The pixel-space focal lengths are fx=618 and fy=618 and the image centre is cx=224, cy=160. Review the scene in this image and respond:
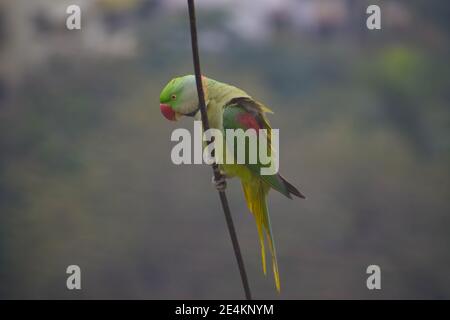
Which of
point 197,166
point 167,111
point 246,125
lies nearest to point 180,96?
point 167,111

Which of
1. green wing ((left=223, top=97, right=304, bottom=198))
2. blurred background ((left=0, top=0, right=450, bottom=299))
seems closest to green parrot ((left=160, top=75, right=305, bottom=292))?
green wing ((left=223, top=97, right=304, bottom=198))

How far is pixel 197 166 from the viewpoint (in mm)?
3367

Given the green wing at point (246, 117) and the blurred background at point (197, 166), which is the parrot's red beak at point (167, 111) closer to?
the green wing at point (246, 117)

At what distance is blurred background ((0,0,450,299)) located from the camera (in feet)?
10.9

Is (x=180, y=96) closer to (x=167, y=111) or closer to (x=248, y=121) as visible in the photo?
(x=167, y=111)

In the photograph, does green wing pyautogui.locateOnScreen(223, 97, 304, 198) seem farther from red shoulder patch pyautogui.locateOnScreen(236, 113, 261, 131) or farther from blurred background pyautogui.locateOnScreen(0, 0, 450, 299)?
blurred background pyautogui.locateOnScreen(0, 0, 450, 299)

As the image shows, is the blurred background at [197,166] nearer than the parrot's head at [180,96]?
No

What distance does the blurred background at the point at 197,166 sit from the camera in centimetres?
331

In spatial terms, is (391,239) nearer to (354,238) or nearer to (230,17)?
(354,238)

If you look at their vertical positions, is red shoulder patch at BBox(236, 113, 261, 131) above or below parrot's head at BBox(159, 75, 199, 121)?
below

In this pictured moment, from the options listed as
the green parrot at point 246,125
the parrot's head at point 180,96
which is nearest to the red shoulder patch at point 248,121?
the green parrot at point 246,125

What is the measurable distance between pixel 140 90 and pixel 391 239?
164 centimetres

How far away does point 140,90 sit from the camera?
11.3 ft

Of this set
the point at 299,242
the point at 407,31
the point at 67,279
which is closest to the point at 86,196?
the point at 67,279
